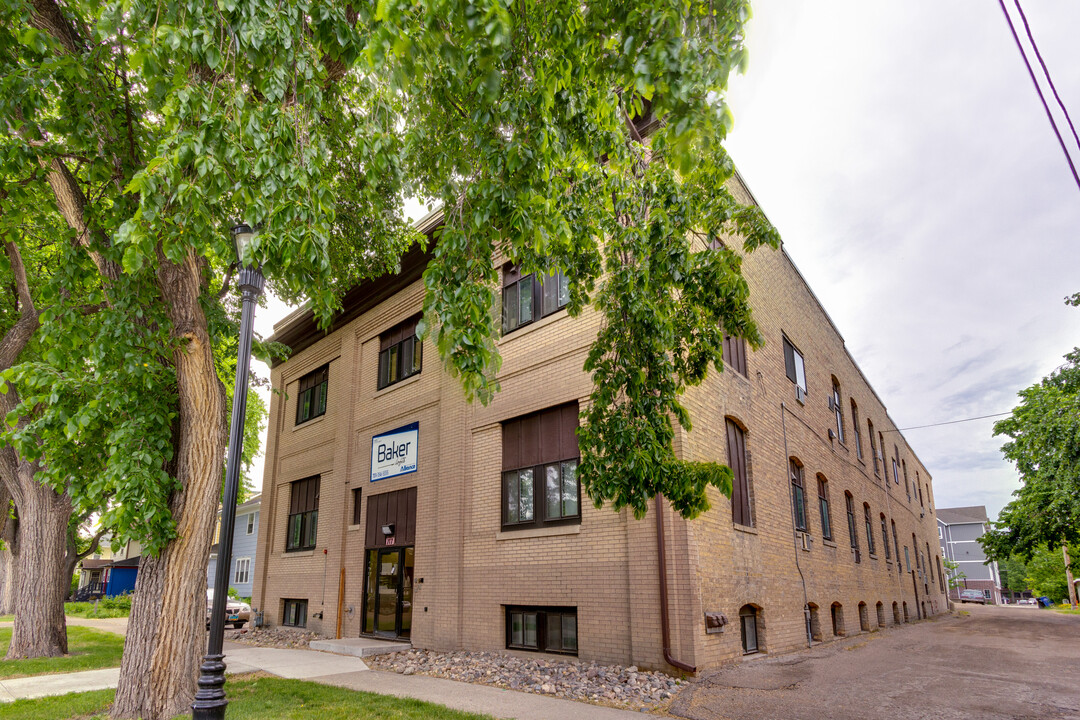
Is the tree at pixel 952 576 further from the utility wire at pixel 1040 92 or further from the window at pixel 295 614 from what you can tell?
the utility wire at pixel 1040 92

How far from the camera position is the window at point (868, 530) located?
20.8 metres

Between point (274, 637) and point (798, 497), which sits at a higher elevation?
point (798, 497)

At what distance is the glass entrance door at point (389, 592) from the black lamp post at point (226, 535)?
795 cm

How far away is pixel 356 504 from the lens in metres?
16.6

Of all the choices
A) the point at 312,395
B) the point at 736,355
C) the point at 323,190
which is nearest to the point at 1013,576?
the point at 736,355

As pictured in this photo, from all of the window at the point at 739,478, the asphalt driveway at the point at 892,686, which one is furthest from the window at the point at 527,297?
the asphalt driveway at the point at 892,686

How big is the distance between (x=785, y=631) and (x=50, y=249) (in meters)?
17.6

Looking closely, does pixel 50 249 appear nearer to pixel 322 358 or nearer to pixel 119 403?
pixel 322 358

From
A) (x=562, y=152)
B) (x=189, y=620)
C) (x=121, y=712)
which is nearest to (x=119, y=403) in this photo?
(x=189, y=620)

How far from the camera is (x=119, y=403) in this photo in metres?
7.52

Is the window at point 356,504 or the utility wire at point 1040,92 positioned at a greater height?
the utility wire at point 1040,92

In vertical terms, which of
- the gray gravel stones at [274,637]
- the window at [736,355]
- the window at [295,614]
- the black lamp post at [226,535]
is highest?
the window at [736,355]

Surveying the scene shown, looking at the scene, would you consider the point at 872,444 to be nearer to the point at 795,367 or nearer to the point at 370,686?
the point at 795,367

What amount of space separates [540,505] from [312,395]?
10.8 meters
